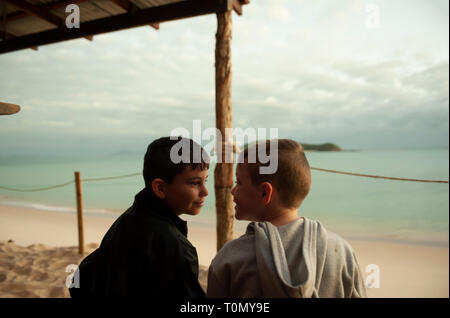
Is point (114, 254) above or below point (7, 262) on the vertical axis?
above

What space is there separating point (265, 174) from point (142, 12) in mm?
2377

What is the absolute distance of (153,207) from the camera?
1016 millimetres

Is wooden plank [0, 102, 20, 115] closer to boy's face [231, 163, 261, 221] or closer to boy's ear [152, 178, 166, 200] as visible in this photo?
boy's ear [152, 178, 166, 200]

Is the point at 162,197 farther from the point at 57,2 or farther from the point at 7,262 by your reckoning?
the point at 7,262

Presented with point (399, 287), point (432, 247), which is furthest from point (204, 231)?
point (432, 247)

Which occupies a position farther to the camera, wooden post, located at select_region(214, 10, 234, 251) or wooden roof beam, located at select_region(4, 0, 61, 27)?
wooden post, located at select_region(214, 10, 234, 251)

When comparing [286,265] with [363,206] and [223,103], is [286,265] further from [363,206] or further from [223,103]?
[363,206]

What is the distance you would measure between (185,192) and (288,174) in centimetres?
42

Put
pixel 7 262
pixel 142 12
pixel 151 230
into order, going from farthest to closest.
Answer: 1. pixel 7 262
2. pixel 142 12
3. pixel 151 230

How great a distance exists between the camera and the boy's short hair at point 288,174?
868 mm

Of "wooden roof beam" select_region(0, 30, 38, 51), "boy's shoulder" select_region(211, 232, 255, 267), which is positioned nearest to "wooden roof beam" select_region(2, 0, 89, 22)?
"wooden roof beam" select_region(0, 30, 38, 51)

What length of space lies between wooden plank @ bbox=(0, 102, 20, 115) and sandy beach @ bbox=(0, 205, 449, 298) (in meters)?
1.92

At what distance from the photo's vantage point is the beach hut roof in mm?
2406
